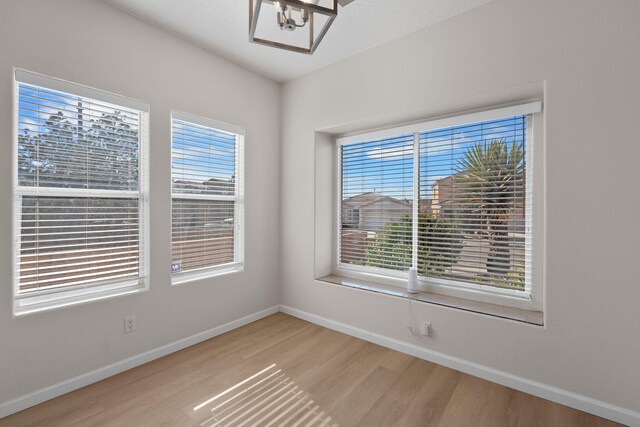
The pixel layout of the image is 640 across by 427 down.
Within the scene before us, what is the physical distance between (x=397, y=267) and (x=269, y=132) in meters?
2.18

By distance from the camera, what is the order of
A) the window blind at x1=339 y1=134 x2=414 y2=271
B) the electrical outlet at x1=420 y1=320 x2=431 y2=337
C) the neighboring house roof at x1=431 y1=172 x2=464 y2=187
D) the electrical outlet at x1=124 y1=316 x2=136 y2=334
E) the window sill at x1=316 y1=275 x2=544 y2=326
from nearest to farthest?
the window sill at x1=316 y1=275 x2=544 y2=326
the electrical outlet at x1=124 y1=316 x2=136 y2=334
the electrical outlet at x1=420 y1=320 x2=431 y2=337
the neighboring house roof at x1=431 y1=172 x2=464 y2=187
the window blind at x1=339 y1=134 x2=414 y2=271

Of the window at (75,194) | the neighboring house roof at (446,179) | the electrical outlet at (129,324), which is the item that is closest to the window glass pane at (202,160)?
the window at (75,194)

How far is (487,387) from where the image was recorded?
223 centimetres

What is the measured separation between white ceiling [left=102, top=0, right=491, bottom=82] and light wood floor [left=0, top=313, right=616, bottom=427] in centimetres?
289

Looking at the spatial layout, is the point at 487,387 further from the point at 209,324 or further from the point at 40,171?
the point at 40,171

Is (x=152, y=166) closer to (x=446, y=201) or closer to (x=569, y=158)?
(x=446, y=201)

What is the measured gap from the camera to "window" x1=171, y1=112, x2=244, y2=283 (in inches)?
112

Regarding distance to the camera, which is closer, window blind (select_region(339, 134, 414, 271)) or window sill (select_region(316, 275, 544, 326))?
window sill (select_region(316, 275, 544, 326))

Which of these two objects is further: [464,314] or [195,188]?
[195,188]

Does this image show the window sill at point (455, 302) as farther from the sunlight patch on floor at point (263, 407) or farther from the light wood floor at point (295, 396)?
the sunlight patch on floor at point (263, 407)

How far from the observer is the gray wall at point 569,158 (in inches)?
72.8

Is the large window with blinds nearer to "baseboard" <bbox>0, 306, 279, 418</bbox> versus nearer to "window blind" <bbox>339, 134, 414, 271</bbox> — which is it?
"window blind" <bbox>339, 134, 414, 271</bbox>

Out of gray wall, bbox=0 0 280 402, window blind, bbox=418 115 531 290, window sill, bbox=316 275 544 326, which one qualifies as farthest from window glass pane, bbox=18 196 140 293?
window blind, bbox=418 115 531 290

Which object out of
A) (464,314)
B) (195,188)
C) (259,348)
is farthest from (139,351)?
(464,314)
